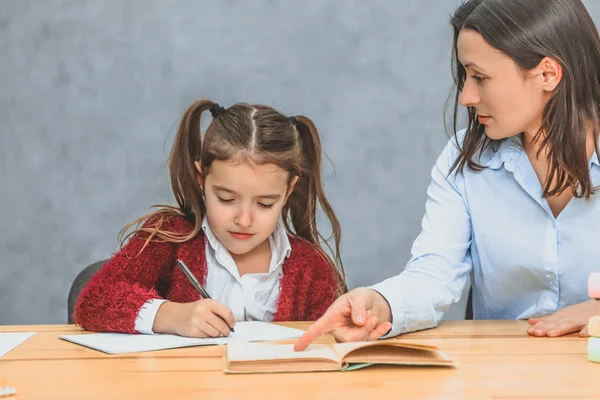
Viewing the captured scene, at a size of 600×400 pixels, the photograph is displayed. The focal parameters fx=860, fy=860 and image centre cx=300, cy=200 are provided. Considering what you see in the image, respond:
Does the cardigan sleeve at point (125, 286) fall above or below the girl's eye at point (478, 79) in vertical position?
below

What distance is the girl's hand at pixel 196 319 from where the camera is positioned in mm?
1427

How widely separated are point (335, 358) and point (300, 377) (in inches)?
2.6

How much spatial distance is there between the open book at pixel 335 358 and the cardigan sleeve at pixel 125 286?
0.39 metres

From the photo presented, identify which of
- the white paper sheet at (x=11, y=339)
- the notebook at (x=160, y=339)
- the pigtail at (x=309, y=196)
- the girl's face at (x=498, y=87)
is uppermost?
the girl's face at (x=498, y=87)

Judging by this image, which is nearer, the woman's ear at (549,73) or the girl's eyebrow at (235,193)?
the woman's ear at (549,73)

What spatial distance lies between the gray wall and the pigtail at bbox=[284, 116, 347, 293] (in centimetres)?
90

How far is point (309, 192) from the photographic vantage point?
6.37 ft

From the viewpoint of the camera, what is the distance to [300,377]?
1094 mm

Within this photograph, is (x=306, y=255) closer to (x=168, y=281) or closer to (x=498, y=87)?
(x=168, y=281)

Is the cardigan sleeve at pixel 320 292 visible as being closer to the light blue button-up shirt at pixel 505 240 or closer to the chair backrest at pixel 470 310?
the light blue button-up shirt at pixel 505 240

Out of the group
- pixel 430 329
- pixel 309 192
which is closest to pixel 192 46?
pixel 309 192

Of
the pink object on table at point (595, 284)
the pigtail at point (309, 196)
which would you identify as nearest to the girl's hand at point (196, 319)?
the pigtail at point (309, 196)

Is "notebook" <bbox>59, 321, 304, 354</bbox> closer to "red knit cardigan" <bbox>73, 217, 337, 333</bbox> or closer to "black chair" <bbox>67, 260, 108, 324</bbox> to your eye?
"red knit cardigan" <bbox>73, 217, 337, 333</bbox>

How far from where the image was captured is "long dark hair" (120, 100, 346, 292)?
1.79m
